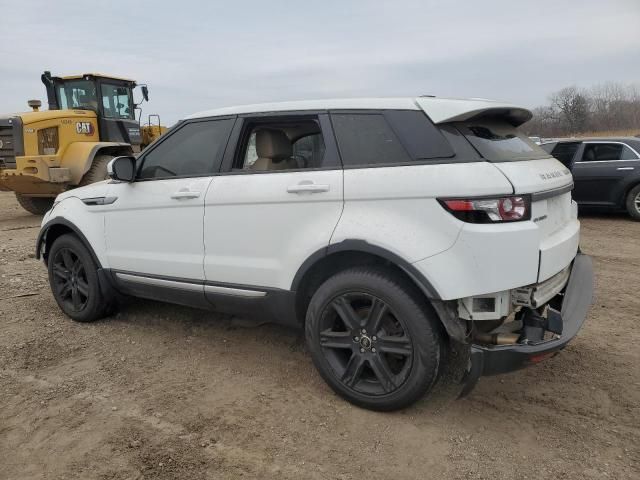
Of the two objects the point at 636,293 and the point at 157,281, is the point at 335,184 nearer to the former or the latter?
the point at 157,281

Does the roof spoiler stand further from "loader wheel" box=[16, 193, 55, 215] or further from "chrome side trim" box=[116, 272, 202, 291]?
"loader wheel" box=[16, 193, 55, 215]

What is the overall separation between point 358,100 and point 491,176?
1.02 m

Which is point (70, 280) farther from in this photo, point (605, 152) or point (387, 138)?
point (605, 152)

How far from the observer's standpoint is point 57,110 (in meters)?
10.8

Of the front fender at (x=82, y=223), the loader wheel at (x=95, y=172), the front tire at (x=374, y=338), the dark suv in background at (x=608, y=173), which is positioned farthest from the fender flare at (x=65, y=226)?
the dark suv in background at (x=608, y=173)

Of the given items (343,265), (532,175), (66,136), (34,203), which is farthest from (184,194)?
(34,203)

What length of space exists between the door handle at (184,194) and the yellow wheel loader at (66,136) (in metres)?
7.40

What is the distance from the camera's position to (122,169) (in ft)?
12.8

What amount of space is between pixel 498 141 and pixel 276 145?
5.02ft

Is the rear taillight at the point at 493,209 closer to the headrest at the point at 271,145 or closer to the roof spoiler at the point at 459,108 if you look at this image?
the roof spoiler at the point at 459,108

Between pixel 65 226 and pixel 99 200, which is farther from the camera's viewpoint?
pixel 65 226

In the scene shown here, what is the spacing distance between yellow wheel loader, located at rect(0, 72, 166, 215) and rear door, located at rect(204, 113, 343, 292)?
25.3 feet

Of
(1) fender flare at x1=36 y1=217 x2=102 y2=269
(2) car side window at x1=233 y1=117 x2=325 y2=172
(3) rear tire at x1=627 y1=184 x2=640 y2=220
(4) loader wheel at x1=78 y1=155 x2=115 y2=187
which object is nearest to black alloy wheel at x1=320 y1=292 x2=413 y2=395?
(2) car side window at x1=233 y1=117 x2=325 y2=172

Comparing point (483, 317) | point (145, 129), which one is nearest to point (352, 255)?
point (483, 317)
